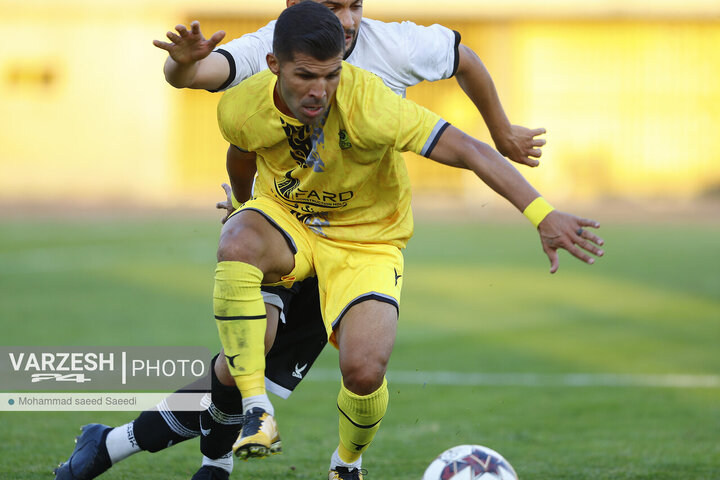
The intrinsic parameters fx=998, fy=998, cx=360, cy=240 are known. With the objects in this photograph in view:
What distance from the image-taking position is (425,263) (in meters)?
16.5

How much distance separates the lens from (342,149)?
4.26 metres

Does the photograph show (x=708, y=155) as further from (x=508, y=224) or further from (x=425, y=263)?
(x=425, y=263)

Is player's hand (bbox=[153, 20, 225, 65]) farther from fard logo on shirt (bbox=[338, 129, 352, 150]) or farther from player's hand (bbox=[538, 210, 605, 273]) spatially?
player's hand (bbox=[538, 210, 605, 273])

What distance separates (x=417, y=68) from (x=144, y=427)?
85.6 inches

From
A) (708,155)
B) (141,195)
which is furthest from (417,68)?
(708,155)

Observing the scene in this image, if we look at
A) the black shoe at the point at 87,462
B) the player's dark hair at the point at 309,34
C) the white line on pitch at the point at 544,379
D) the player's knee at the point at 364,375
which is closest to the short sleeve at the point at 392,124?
the player's dark hair at the point at 309,34

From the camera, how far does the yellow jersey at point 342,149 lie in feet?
13.6

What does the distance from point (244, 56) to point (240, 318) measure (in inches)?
50.4

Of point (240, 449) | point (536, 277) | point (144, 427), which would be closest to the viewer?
point (240, 449)

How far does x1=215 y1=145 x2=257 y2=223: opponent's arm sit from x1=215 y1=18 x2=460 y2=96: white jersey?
15.1 inches

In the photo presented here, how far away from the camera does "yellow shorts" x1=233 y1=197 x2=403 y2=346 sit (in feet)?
14.5

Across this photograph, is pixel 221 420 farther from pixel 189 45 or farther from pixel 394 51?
pixel 394 51

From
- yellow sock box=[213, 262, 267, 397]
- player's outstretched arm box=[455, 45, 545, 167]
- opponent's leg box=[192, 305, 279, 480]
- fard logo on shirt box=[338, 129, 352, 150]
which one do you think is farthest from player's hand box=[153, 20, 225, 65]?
→ player's outstretched arm box=[455, 45, 545, 167]

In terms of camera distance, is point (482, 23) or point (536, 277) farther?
point (482, 23)
